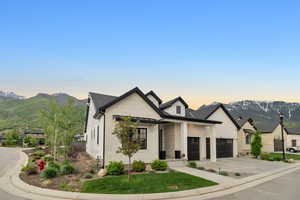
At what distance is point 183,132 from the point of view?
20016 millimetres

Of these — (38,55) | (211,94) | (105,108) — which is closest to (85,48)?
(38,55)

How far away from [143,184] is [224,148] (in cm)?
2020

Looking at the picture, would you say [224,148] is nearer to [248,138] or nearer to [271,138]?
[248,138]

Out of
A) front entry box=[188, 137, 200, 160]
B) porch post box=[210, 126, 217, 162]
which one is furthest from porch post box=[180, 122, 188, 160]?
porch post box=[210, 126, 217, 162]

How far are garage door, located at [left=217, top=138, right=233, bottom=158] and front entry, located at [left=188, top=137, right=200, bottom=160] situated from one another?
17.5ft

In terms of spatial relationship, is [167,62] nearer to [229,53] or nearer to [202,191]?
[229,53]

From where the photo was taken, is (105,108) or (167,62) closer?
(105,108)

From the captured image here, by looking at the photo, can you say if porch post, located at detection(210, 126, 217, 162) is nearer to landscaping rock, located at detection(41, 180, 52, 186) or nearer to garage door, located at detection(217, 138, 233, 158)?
garage door, located at detection(217, 138, 233, 158)

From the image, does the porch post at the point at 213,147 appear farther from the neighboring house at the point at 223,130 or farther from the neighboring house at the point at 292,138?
the neighboring house at the point at 292,138

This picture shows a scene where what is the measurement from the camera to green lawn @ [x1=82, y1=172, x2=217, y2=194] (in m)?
9.65

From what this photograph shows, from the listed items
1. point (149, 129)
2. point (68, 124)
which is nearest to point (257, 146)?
point (149, 129)

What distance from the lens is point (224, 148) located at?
2762 cm

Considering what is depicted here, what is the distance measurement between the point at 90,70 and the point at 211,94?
1892cm

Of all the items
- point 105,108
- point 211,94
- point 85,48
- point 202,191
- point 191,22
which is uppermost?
point 191,22
